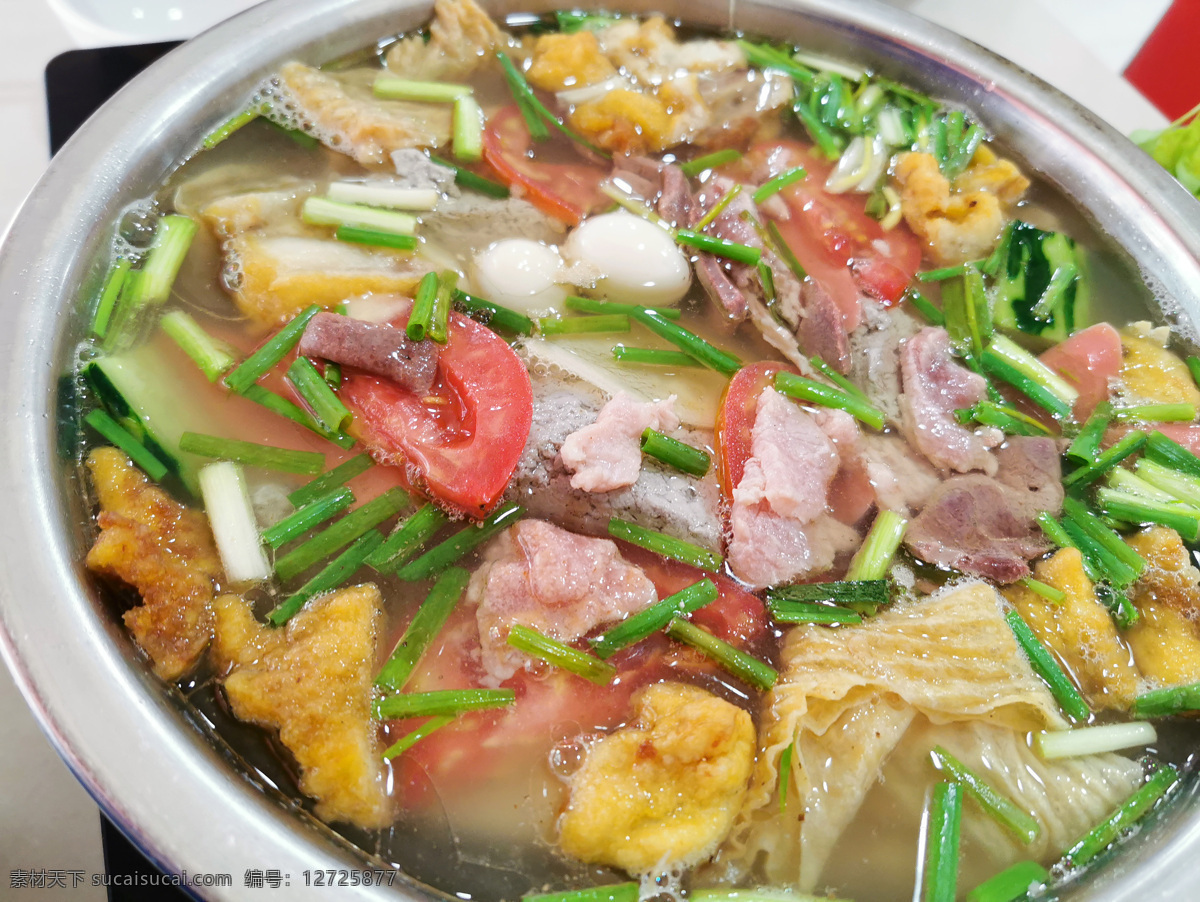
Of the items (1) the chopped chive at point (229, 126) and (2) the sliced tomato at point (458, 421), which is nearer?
(2) the sliced tomato at point (458, 421)

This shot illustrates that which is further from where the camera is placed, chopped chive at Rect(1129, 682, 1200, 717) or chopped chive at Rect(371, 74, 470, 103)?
chopped chive at Rect(371, 74, 470, 103)

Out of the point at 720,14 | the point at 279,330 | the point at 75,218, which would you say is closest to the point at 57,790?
the point at 279,330

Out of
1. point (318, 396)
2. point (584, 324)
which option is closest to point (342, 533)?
point (318, 396)

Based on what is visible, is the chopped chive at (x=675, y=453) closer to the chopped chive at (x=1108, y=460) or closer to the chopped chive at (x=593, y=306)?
the chopped chive at (x=593, y=306)

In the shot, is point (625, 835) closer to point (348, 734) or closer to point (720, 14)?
point (348, 734)

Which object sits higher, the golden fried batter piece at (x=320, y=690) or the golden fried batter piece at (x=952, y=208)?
the golden fried batter piece at (x=952, y=208)

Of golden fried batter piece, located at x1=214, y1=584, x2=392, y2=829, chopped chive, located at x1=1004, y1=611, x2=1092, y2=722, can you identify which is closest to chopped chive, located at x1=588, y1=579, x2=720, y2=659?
golden fried batter piece, located at x1=214, y1=584, x2=392, y2=829

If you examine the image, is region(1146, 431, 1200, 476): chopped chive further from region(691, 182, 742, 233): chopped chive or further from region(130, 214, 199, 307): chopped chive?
region(130, 214, 199, 307): chopped chive

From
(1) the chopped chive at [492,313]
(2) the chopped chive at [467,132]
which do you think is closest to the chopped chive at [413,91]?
(2) the chopped chive at [467,132]
